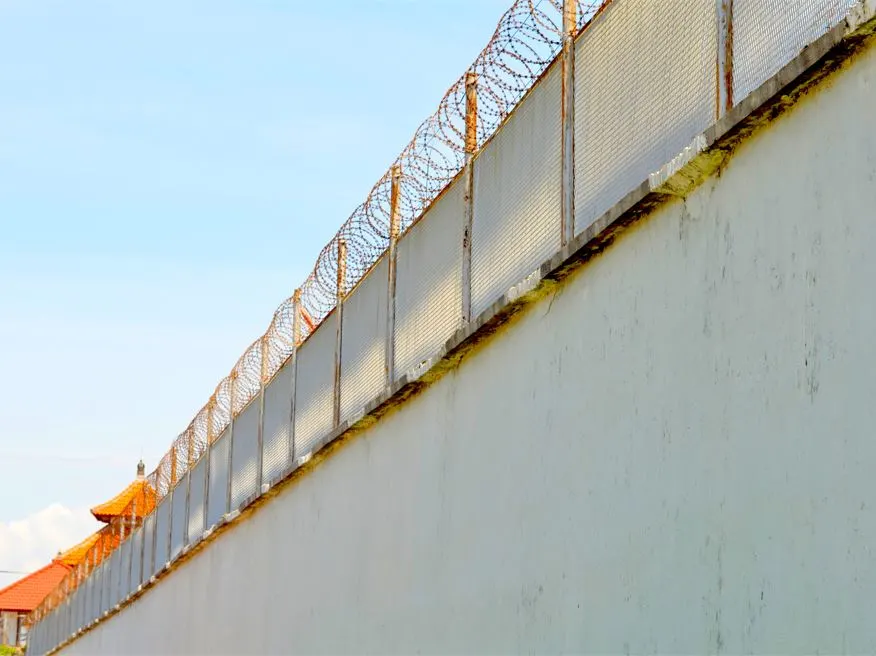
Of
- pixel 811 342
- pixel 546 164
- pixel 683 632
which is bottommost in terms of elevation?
pixel 683 632

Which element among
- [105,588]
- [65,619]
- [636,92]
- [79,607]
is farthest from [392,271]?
[65,619]

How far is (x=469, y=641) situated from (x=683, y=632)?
2299 mm

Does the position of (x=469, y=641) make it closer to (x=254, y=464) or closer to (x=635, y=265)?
(x=635, y=265)

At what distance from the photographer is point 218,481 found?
15.6m

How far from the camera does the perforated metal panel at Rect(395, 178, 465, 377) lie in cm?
891

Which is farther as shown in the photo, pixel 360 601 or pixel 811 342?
pixel 360 601

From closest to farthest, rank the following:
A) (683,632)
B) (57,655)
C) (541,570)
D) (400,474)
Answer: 1. (683,632)
2. (541,570)
3. (400,474)
4. (57,655)

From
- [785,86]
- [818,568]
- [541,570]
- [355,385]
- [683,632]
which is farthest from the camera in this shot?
[355,385]

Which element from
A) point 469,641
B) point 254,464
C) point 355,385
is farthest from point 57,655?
point 469,641

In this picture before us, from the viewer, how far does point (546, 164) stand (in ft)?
25.3

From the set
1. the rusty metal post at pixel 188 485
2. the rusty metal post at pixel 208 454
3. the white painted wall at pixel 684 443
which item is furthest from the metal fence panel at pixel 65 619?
the white painted wall at pixel 684 443

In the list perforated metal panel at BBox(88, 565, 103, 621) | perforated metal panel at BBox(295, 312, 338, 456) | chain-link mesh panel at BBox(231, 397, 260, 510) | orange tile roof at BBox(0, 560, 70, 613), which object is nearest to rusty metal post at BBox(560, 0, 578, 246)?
perforated metal panel at BBox(295, 312, 338, 456)

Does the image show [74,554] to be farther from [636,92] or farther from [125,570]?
[636,92]

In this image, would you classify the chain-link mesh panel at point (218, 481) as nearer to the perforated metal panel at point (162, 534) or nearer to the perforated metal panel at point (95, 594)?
the perforated metal panel at point (162, 534)
